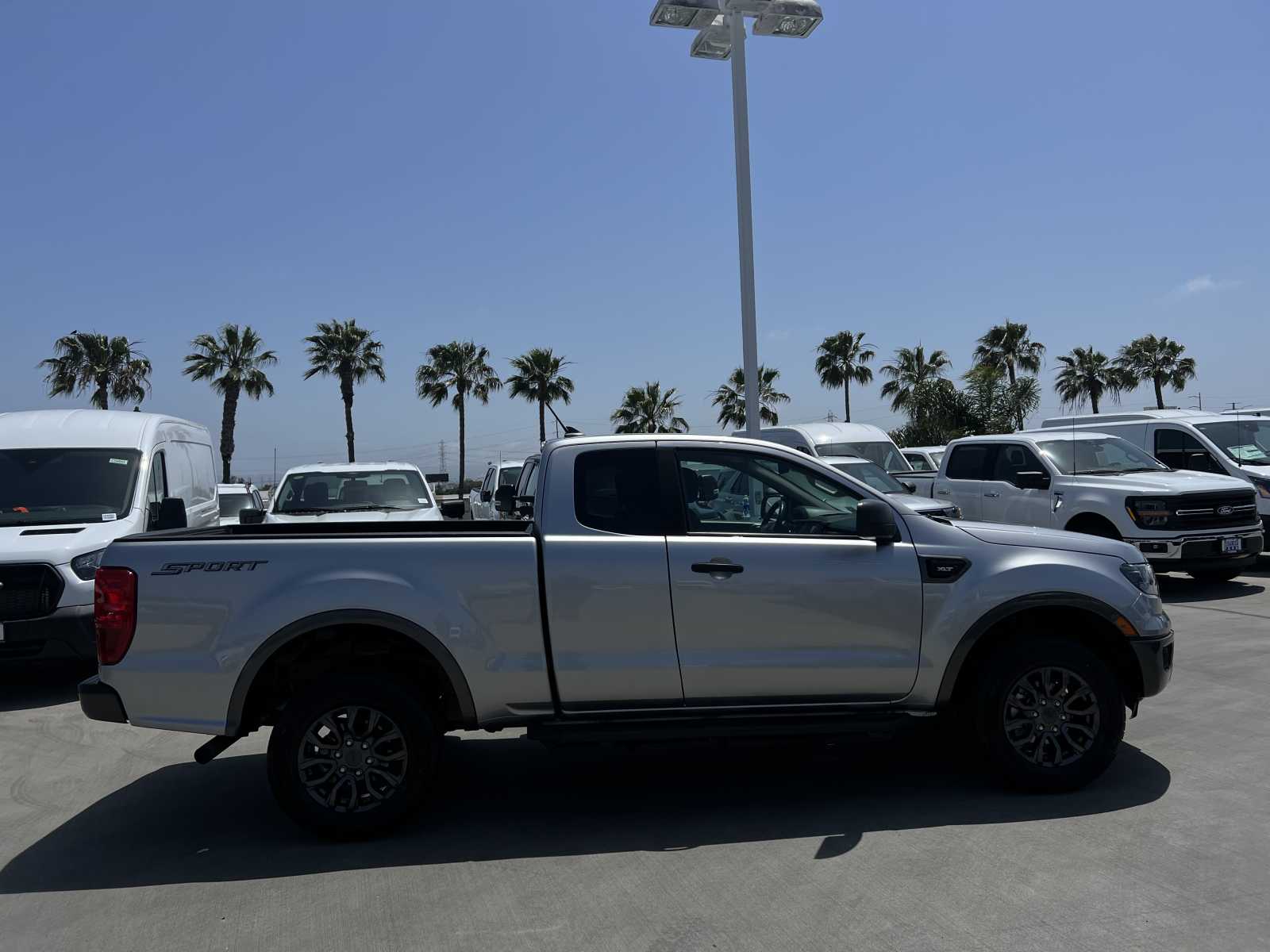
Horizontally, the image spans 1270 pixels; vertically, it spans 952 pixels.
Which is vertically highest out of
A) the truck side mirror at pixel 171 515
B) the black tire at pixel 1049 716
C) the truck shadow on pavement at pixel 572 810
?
the truck side mirror at pixel 171 515

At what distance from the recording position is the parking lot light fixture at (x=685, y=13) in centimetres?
1269

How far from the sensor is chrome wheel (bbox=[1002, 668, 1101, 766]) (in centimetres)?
514

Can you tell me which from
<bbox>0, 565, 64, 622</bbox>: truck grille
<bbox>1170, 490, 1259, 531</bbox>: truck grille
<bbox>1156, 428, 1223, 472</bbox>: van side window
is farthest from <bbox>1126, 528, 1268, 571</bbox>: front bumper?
<bbox>0, 565, 64, 622</bbox>: truck grille

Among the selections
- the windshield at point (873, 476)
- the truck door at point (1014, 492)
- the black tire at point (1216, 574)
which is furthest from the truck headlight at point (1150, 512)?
the windshield at point (873, 476)

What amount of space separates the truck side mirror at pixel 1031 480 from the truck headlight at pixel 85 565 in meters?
9.64

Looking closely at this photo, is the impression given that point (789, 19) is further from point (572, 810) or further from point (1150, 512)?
point (572, 810)

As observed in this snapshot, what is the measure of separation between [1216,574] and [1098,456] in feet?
6.45

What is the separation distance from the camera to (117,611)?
4750mm

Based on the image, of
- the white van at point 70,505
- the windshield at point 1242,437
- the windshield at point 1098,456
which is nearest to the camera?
the white van at point 70,505

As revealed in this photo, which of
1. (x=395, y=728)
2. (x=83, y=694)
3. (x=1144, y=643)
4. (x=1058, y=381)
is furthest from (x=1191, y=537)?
(x=1058, y=381)

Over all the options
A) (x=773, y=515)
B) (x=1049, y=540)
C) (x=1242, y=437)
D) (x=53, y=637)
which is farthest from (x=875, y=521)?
(x=1242, y=437)

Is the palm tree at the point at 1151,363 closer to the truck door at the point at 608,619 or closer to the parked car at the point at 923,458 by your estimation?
the parked car at the point at 923,458

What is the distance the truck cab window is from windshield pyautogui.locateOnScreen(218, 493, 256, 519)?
13364 mm

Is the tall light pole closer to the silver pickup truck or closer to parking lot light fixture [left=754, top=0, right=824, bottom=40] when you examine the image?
parking lot light fixture [left=754, top=0, right=824, bottom=40]
